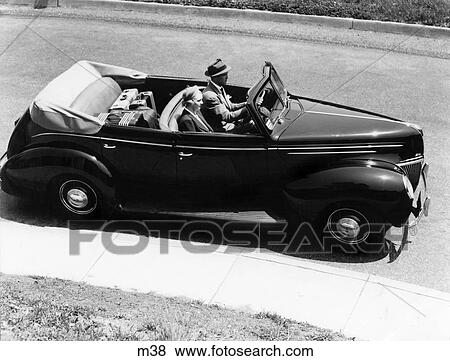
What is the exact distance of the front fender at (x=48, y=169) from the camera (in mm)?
7625

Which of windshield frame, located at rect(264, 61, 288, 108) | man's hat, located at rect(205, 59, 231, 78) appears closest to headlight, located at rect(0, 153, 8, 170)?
man's hat, located at rect(205, 59, 231, 78)

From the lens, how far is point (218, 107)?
7.77 m

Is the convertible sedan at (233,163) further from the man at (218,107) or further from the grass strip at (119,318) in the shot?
the grass strip at (119,318)

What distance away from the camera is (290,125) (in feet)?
25.1

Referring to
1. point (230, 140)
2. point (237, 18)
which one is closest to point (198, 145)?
point (230, 140)

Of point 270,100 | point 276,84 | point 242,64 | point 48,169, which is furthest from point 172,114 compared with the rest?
point 242,64

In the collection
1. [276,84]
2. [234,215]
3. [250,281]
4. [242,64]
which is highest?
[276,84]

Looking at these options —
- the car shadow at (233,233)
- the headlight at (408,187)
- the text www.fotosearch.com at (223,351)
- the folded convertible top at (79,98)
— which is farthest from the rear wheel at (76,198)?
the headlight at (408,187)

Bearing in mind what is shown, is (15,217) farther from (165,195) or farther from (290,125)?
(290,125)

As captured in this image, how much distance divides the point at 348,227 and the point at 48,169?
3.25 meters

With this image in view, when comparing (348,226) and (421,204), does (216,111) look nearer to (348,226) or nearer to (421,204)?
(348,226)

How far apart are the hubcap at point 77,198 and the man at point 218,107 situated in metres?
1.58

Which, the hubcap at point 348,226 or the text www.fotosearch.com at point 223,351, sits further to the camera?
the hubcap at point 348,226

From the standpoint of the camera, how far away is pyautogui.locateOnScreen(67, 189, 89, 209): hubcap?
780 centimetres
